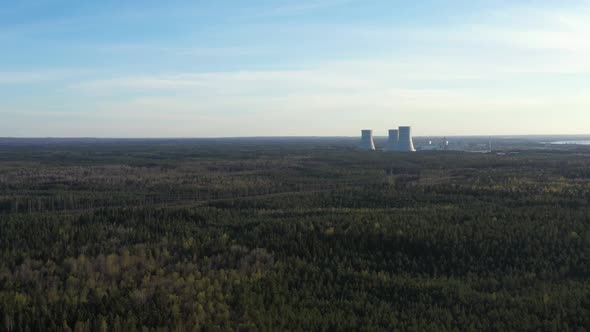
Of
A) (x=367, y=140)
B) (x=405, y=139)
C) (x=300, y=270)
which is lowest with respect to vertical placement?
(x=300, y=270)

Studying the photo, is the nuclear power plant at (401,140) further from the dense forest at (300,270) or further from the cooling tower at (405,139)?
the dense forest at (300,270)

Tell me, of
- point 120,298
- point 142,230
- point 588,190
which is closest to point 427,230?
point 142,230

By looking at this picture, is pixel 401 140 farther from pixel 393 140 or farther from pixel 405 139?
pixel 393 140

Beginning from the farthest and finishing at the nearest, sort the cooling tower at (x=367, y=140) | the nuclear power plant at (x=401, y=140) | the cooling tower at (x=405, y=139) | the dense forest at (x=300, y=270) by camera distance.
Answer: the cooling tower at (x=367, y=140), the nuclear power plant at (x=401, y=140), the cooling tower at (x=405, y=139), the dense forest at (x=300, y=270)

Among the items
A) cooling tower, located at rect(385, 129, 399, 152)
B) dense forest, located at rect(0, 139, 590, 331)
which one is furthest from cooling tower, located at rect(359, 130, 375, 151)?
dense forest, located at rect(0, 139, 590, 331)

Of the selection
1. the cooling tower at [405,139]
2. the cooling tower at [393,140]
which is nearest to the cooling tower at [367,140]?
the cooling tower at [393,140]

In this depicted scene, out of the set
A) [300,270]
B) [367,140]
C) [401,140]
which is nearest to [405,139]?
[401,140]

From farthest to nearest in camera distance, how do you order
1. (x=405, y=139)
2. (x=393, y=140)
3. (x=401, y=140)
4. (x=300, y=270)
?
(x=393, y=140)
(x=401, y=140)
(x=405, y=139)
(x=300, y=270)

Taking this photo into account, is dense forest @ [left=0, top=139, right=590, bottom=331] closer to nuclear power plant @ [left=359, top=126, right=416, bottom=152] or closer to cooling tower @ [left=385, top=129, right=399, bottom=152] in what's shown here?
nuclear power plant @ [left=359, top=126, right=416, bottom=152]

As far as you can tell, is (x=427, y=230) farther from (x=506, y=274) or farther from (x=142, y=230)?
(x=142, y=230)
